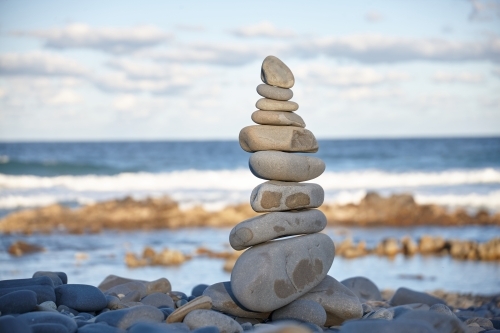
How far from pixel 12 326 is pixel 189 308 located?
5.47 feet

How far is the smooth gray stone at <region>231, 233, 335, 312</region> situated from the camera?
6059mm

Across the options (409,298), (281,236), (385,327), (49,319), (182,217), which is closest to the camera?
(385,327)

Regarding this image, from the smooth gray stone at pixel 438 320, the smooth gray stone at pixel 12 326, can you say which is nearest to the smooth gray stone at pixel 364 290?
the smooth gray stone at pixel 438 320

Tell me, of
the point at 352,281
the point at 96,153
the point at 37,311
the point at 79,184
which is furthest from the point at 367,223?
the point at 96,153

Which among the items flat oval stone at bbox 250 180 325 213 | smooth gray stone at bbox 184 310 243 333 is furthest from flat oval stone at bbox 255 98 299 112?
smooth gray stone at bbox 184 310 243 333

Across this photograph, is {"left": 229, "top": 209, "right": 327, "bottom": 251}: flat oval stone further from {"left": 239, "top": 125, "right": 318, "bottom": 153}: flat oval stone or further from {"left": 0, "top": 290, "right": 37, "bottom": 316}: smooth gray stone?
{"left": 0, "top": 290, "right": 37, "bottom": 316}: smooth gray stone

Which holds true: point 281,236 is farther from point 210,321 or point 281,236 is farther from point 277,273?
point 210,321

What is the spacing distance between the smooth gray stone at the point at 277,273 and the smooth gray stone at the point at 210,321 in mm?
480

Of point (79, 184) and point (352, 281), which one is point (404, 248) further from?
point (79, 184)

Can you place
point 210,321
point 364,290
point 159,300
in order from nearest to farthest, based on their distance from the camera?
point 210,321 → point 159,300 → point 364,290

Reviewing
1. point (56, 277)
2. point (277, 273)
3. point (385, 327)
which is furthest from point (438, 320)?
point (56, 277)

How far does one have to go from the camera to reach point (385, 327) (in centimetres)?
466

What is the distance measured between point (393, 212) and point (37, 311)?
14647mm

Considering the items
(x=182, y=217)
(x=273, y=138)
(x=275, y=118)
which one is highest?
(x=275, y=118)
